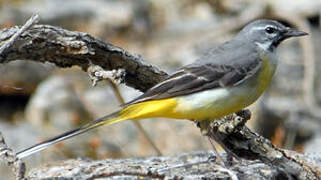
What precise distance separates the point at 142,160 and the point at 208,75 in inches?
40.3

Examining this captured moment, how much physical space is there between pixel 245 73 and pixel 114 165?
119 cm

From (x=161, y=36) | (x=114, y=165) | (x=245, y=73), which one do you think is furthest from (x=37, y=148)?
(x=161, y=36)

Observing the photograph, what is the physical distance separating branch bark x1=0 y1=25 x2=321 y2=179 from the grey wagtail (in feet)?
0.70

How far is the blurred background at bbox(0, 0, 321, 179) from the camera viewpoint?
31.1 feet

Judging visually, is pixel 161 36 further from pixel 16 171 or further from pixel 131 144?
pixel 16 171

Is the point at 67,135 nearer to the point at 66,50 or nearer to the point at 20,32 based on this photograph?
the point at 66,50

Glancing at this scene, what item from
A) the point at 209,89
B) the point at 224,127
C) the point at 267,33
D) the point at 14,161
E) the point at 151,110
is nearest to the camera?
the point at 14,161

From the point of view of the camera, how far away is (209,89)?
18.3 feet

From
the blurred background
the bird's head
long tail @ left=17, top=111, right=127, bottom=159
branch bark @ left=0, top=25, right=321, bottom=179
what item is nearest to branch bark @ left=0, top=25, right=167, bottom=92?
branch bark @ left=0, top=25, right=321, bottom=179

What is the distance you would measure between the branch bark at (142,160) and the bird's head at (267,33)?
0.72m

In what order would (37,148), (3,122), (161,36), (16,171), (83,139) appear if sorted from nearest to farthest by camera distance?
(16,171), (37,148), (83,139), (3,122), (161,36)

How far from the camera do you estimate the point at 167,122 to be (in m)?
9.88

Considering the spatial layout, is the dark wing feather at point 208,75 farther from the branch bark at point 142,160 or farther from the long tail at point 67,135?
the long tail at point 67,135

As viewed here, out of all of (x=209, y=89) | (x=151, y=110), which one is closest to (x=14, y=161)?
(x=151, y=110)
